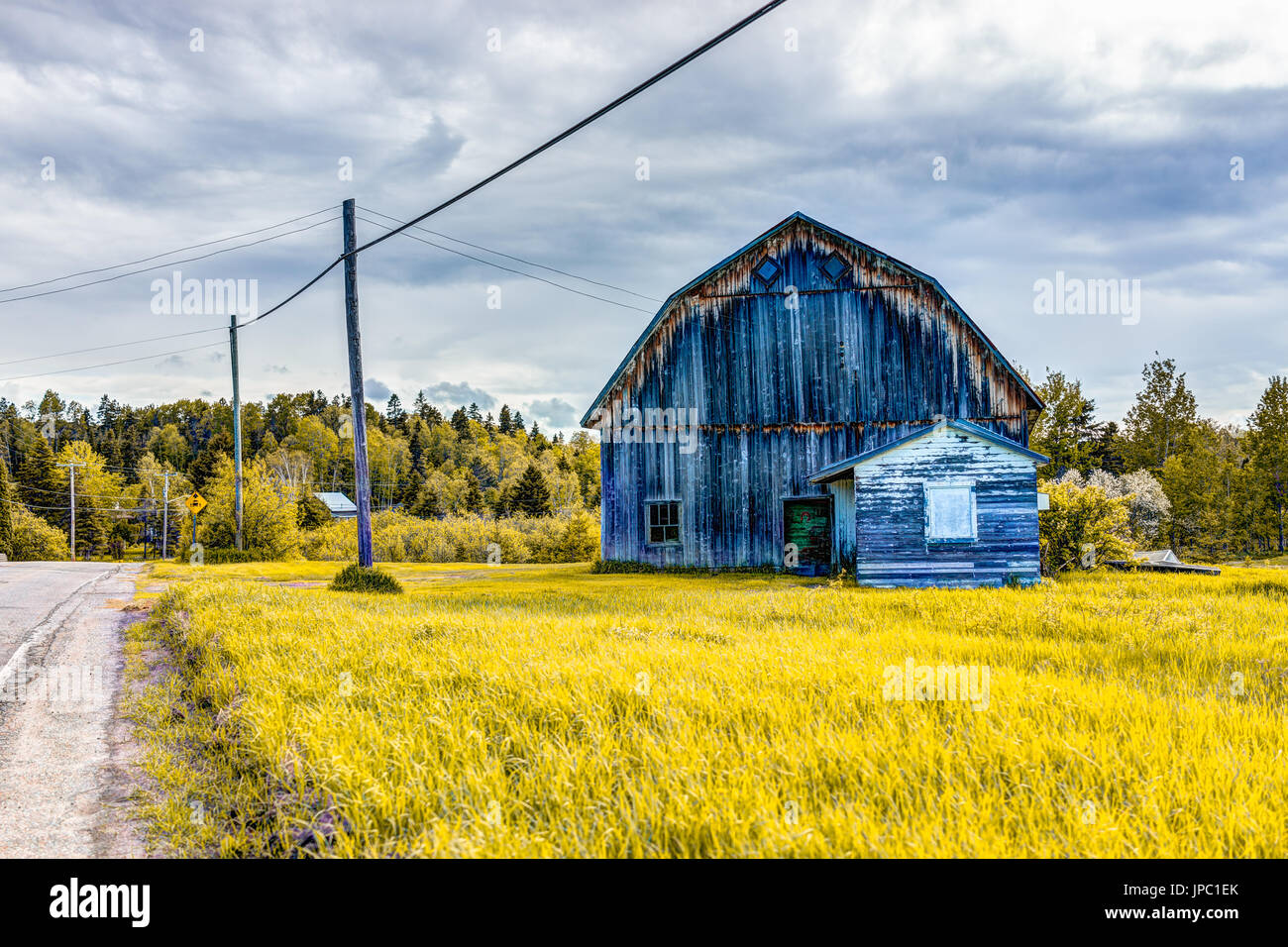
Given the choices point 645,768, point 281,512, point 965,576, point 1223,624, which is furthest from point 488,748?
point 281,512

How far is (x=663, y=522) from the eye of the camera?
22.7 metres

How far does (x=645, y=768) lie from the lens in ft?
13.3

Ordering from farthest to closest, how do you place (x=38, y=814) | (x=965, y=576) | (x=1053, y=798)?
1. (x=965, y=576)
2. (x=38, y=814)
3. (x=1053, y=798)

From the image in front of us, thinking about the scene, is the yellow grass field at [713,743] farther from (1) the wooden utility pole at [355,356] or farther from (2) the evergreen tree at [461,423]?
(2) the evergreen tree at [461,423]

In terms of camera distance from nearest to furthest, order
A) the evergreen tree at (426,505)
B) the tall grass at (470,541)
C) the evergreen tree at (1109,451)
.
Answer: the tall grass at (470,541) < the evergreen tree at (1109,451) < the evergreen tree at (426,505)

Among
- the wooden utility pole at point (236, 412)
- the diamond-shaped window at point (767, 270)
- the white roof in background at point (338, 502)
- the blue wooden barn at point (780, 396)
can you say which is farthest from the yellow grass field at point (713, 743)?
the white roof in background at point (338, 502)

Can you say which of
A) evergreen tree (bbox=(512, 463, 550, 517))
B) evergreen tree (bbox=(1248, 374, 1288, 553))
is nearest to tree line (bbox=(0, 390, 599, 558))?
evergreen tree (bbox=(512, 463, 550, 517))

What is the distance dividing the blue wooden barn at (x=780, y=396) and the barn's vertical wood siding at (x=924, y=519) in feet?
9.07

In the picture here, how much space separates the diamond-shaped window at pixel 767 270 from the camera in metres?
22.3

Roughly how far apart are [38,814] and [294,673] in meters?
2.43

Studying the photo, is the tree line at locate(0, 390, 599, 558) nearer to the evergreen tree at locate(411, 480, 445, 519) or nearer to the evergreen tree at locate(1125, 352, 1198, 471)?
the evergreen tree at locate(411, 480, 445, 519)

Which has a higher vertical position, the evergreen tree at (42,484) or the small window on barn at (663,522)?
the evergreen tree at (42,484)

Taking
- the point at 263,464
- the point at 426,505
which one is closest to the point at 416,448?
the point at 426,505
